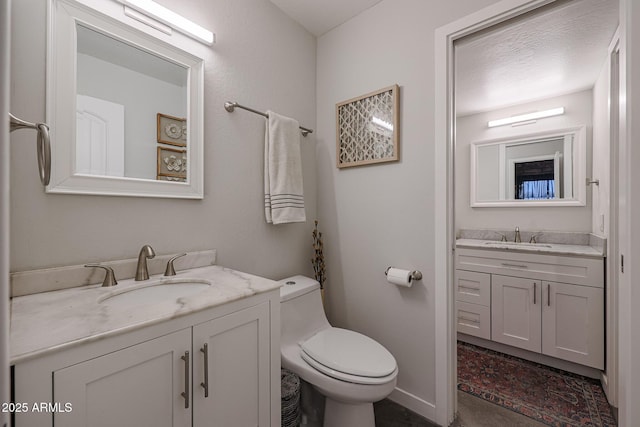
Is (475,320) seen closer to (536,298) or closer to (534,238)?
(536,298)

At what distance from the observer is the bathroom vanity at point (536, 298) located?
190 centimetres

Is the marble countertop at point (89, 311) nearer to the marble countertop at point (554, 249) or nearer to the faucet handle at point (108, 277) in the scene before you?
the faucet handle at point (108, 277)

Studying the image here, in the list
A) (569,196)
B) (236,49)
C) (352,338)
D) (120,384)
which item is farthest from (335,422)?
(569,196)

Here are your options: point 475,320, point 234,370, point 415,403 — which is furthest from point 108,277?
point 475,320

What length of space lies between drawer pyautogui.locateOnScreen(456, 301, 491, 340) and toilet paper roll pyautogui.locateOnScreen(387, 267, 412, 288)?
1.26m

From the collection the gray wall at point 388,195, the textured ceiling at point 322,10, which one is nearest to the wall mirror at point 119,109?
the textured ceiling at point 322,10

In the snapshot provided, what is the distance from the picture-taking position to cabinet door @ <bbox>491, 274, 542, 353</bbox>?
2.11 m

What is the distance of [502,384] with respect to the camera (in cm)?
186

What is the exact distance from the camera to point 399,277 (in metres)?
1.55

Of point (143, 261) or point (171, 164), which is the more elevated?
point (171, 164)

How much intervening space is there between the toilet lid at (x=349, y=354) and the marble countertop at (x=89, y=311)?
47 cm

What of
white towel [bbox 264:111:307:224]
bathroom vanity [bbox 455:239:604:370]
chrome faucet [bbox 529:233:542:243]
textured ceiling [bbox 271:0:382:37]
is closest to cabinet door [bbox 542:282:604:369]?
bathroom vanity [bbox 455:239:604:370]

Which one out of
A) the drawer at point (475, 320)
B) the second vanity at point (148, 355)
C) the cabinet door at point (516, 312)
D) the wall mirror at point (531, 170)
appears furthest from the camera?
the wall mirror at point (531, 170)

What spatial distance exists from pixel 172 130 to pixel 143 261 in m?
0.61
